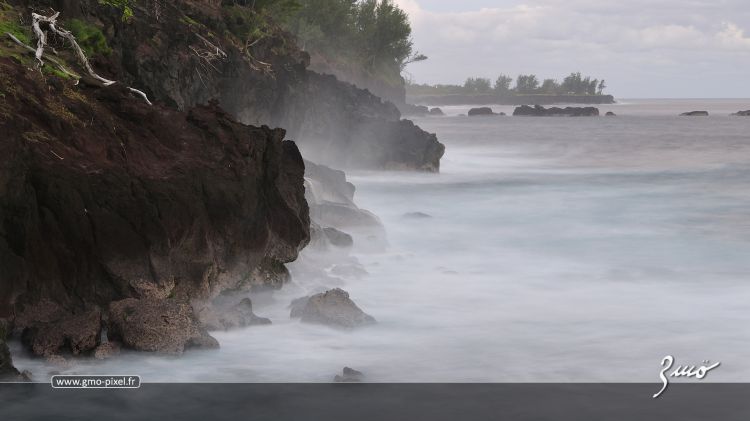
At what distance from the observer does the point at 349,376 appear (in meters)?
11.5

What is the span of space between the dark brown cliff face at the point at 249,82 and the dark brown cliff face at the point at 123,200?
256 centimetres

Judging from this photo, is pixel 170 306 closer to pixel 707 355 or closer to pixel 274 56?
pixel 707 355

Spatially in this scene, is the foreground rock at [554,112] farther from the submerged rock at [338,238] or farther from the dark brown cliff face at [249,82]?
the submerged rock at [338,238]

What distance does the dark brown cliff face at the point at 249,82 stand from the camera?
20750 millimetres

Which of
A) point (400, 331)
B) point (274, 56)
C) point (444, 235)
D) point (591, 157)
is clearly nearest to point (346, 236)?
point (444, 235)

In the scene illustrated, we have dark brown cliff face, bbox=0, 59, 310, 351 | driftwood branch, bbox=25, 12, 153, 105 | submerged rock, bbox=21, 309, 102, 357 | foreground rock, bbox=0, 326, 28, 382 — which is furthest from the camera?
driftwood branch, bbox=25, 12, 153, 105

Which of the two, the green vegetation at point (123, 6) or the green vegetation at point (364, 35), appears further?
the green vegetation at point (364, 35)

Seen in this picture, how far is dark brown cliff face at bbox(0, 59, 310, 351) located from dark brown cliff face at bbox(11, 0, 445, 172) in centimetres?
256

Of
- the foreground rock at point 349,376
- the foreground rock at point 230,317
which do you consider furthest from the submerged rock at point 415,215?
the foreground rock at point 349,376

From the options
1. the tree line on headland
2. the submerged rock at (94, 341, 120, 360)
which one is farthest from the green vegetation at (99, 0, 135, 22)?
the tree line on headland

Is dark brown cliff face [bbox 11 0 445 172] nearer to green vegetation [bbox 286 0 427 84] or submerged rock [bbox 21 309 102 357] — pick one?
submerged rock [bbox 21 309 102 357]

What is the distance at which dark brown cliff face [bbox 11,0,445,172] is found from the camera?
20.8 m
